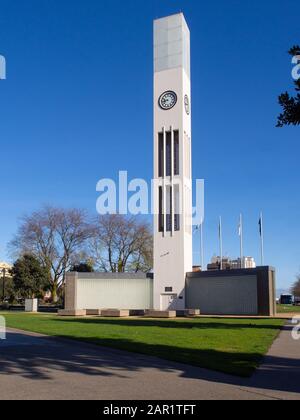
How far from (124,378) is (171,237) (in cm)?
4103

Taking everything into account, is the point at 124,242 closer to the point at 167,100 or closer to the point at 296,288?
the point at 167,100

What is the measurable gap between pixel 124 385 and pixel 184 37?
49.1m

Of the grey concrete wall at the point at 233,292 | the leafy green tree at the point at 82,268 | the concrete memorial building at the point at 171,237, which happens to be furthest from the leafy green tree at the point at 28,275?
the grey concrete wall at the point at 233,292

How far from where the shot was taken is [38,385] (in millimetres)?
9648

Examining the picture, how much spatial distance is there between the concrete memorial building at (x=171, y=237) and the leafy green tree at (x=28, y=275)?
32.1ft

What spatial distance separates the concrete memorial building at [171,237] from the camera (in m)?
50.4

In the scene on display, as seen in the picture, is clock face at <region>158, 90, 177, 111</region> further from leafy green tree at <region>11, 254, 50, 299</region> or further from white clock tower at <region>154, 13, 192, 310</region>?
leafy green tree at <region>11, 254, 50, 299</region>

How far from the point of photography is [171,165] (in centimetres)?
5209

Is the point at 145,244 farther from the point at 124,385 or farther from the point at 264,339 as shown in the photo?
the point at 124,385

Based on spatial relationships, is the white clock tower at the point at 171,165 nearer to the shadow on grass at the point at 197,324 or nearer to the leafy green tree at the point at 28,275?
the leafy green tree at the point at 28,275

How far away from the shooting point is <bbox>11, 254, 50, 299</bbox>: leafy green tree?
6150 centimetres

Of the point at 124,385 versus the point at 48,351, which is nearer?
the point at 124,385

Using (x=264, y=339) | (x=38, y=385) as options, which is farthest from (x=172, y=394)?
(x=264, y=339)

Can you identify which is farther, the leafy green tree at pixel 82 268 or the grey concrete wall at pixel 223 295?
the leafy green tree at pixel 82 268
